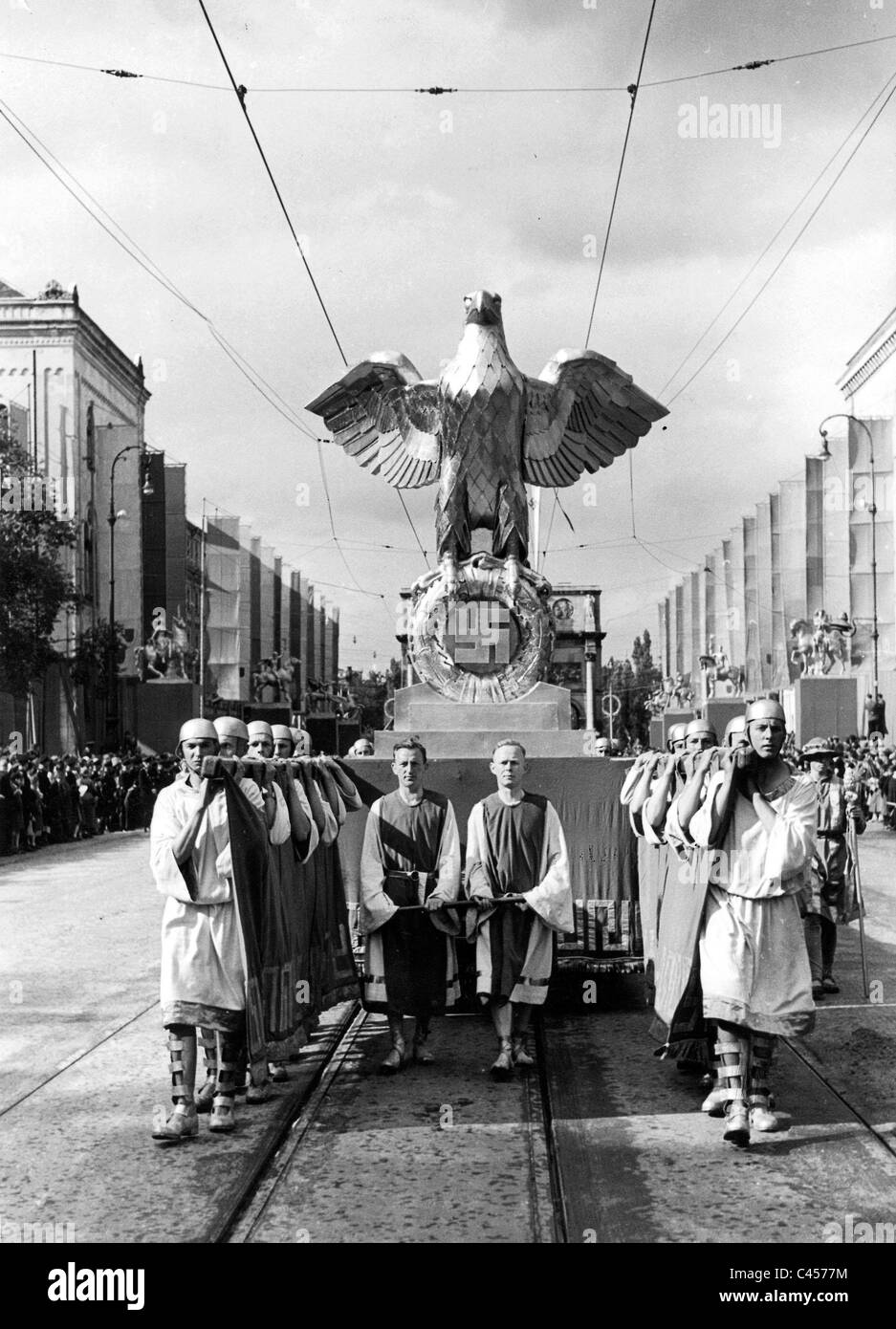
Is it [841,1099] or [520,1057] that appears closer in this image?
[841,1099]

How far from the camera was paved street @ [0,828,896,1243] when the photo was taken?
505 centimetres

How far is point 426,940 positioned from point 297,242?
7.81 meters

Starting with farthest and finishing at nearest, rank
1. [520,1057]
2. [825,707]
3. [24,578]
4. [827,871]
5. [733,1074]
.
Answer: [825,707]
[24,578]
[827,871]
[520,1057]
[733,1074]

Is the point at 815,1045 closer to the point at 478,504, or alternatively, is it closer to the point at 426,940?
the point at 426,940

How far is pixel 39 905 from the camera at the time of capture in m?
15.4

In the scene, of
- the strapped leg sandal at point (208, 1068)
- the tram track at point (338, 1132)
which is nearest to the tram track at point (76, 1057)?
the strapped leg sandal at point (208, 1068)

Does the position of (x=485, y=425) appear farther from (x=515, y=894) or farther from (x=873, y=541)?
(x=873, y=541)

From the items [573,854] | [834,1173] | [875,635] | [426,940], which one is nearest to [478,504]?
[573,854]

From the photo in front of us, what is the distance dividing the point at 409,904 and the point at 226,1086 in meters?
1.63

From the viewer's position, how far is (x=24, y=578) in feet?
95.4

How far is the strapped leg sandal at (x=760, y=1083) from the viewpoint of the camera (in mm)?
6145

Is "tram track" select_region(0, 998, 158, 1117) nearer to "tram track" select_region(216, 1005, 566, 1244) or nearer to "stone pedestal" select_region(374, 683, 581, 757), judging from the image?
"tram track" select_region(216, 1005, 566, 1244)

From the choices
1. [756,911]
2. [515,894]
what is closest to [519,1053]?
[515,894]
